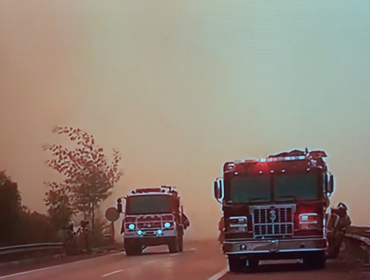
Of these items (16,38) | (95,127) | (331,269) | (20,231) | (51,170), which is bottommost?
(331,269)

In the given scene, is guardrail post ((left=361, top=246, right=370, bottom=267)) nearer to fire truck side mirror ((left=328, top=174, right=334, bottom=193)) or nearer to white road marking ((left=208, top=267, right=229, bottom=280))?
fire truck side mirror ((left=328, top=174, right=334, bottom=193))

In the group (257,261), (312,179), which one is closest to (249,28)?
(312,179)

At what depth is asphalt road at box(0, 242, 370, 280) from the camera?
12.0 ft

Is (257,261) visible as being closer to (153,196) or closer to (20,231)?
(153,196)

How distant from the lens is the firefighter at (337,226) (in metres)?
3.73

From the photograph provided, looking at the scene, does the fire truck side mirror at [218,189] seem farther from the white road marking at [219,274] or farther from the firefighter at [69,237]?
the firefighter at [69,237]

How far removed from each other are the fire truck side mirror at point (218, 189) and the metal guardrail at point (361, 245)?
0.85m

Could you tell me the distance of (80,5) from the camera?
4.11 meters

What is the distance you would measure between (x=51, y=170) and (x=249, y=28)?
5.21 feet

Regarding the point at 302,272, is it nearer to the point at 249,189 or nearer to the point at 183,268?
the point at 249,189

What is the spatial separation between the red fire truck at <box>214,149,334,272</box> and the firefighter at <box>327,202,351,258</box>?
1.8 inches

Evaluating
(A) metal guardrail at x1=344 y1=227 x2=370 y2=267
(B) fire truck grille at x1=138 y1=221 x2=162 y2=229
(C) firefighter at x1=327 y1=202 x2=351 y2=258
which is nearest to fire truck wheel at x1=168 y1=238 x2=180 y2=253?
(B) fire truck grille at x1=138 y1=221 x2=162 y2=229

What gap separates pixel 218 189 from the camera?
12.6 ft

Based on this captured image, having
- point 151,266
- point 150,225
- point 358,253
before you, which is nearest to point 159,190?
point 150,225
